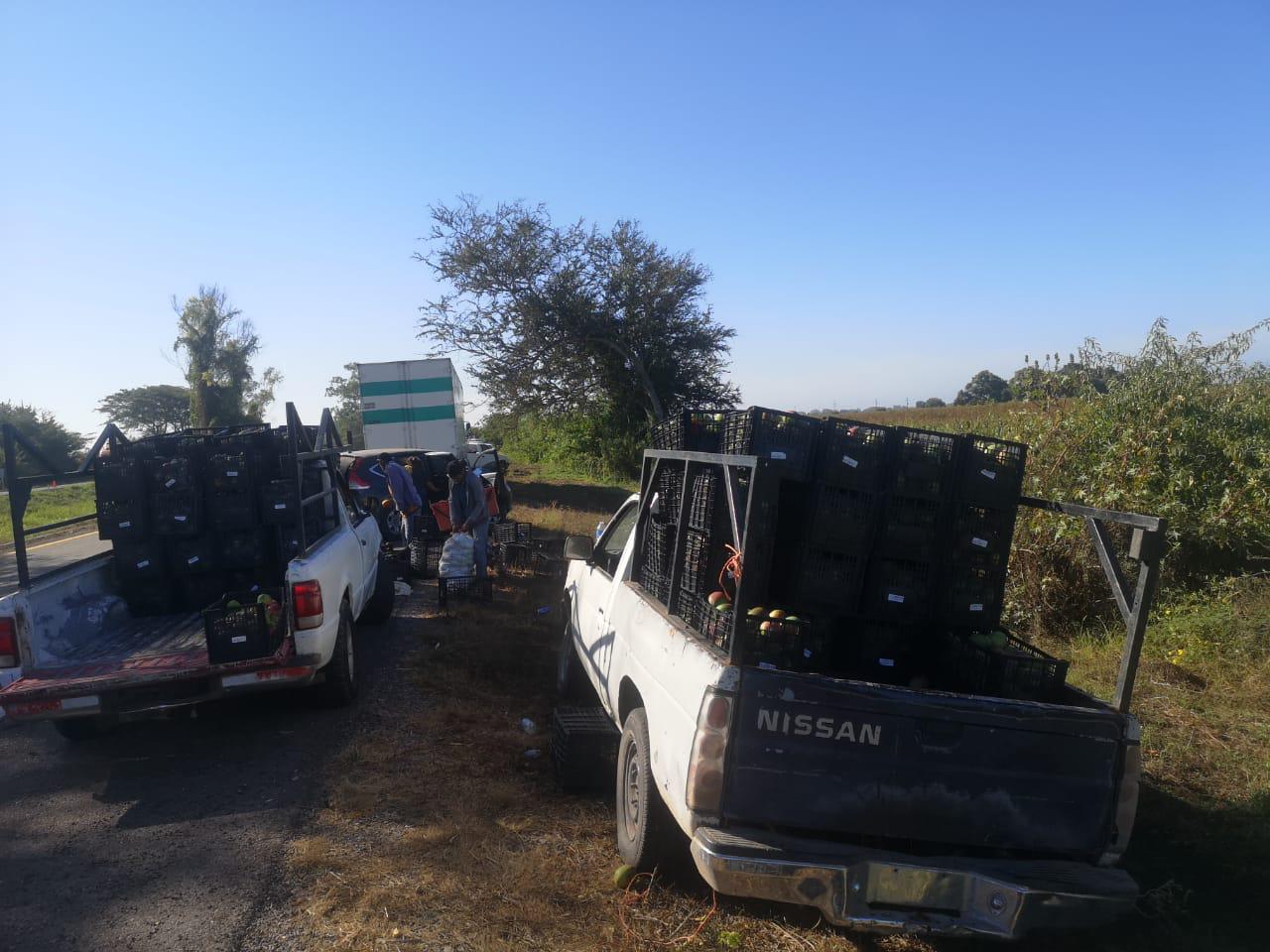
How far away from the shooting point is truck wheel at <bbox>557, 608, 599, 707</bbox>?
623cm

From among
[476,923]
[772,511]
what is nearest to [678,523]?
[772,511]

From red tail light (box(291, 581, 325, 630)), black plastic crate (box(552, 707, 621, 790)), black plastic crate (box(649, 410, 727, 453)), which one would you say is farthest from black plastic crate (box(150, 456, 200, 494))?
black plastic crate (box(649, 410, 727, 453))

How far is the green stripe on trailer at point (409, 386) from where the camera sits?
18.0m

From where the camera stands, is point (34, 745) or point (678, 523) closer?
point (678, 523)

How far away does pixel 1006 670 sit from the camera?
3900mm

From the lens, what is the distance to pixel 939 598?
4.32 metres

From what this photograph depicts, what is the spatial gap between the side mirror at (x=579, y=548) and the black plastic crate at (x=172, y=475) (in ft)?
10.0

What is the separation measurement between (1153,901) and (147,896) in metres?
4.44

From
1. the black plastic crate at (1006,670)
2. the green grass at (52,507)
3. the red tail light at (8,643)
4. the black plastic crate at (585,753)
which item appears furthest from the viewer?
the green grass at (52,507)

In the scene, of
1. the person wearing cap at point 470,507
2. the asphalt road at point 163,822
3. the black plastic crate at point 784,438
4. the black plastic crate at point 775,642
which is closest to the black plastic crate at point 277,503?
the asphalt road at point 163,822

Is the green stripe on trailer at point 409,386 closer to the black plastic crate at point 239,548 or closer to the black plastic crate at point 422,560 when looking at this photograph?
the black plastic crate at point 422,560

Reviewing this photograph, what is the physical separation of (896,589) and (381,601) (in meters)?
5.86

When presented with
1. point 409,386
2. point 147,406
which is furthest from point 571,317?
point 147,406

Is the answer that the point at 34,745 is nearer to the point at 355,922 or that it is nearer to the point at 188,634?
the point at 188,634
